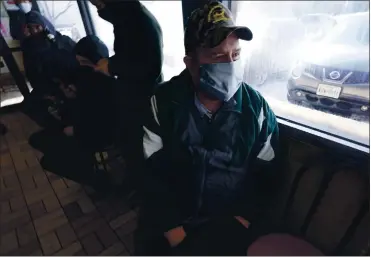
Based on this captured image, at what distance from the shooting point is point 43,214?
1.16 metres

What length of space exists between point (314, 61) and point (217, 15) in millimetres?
523

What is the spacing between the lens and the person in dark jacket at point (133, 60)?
962 mm

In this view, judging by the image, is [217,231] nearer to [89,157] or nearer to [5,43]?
[89,157]

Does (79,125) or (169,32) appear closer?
(79,125)

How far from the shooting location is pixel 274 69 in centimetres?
102

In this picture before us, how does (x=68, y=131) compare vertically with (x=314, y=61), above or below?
below

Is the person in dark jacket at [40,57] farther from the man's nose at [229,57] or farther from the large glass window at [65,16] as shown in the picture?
the man's nose at [229,57]

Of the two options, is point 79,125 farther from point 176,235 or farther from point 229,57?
point 229,57

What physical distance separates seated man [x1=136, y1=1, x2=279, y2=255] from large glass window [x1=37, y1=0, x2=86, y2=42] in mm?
645

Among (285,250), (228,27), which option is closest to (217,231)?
(285,250)

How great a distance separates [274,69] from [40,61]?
1.05 metres

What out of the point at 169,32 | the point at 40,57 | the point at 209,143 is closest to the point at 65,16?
the point at 40,57

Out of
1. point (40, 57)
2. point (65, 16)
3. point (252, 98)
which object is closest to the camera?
point (252, 98)

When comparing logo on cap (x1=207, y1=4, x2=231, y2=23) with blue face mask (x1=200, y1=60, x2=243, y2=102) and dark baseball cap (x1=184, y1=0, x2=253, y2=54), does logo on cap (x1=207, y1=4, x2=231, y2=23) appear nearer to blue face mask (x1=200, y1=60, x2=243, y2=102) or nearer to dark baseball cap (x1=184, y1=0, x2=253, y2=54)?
dark baseball cap (x1=184, y1=0, x2=253, y2=54)
